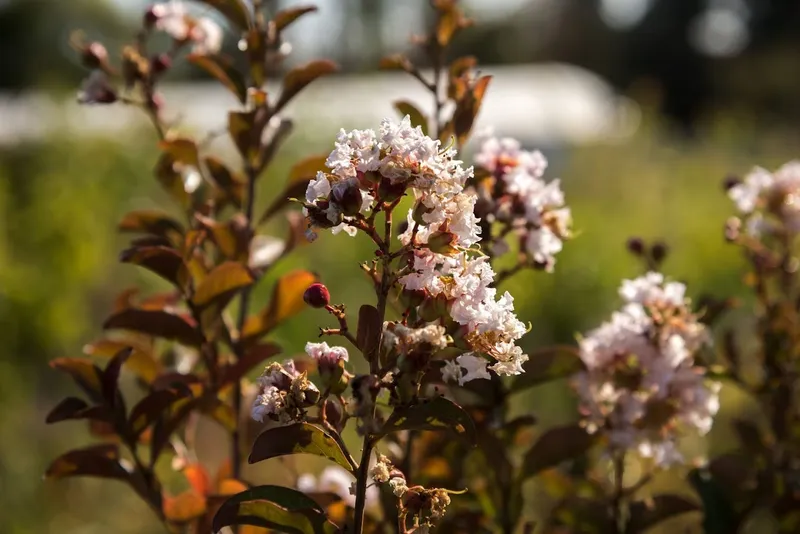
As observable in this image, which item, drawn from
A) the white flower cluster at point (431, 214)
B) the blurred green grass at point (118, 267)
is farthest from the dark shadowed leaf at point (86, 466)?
the blurred green grass at point (118, 267)

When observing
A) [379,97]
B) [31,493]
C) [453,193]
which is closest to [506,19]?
[379,97]

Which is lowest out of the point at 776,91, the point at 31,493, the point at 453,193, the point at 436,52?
the point at 31,493

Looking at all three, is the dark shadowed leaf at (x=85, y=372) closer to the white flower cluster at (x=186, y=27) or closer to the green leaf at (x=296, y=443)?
the green leaf at (x=296, y=443)

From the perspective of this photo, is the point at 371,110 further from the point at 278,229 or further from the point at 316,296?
the point at 316,296

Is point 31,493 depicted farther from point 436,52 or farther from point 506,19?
point 506,19

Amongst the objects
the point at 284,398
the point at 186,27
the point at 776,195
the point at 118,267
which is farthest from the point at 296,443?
the point at 118,267

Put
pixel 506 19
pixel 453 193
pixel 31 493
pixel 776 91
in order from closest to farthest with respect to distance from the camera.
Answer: pixel 453 193
pixel 31 493
pixel 776 91
pixel 506 19
